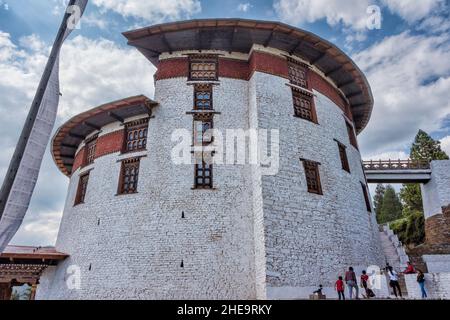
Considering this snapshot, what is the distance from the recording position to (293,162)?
13.6m

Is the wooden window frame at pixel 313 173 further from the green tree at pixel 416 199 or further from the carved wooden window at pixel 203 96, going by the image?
the green tree at pixel 416 199

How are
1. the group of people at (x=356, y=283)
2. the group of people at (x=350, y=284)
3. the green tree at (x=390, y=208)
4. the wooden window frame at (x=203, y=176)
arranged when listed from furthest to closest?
the green tree at (x=390, y=208) → the wooden window frame at (x=203, y=176) → the group of people at (x=350, y=284) → the group of people at (x=356, y=283)

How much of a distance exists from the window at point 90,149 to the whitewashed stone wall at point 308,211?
9.98 meters

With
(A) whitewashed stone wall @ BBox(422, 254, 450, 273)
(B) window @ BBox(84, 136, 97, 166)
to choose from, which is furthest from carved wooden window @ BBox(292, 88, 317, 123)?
(B) window @ BBox(84, 136, 97, 166)

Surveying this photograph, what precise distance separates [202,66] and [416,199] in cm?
3148

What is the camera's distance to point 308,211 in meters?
12.8

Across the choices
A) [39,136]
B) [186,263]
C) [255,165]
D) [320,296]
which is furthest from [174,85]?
[320,296]

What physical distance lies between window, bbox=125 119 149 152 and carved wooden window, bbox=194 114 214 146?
2791mm

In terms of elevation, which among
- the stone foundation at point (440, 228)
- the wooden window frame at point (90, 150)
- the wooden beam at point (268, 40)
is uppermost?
the wooden beam at point (268, 40)

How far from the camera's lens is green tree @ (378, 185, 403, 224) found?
46.5m

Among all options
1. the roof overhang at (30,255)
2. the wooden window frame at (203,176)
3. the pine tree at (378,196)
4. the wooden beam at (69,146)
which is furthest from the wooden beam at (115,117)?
the pine tree at (378,196)

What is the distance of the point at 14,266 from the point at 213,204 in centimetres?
1009

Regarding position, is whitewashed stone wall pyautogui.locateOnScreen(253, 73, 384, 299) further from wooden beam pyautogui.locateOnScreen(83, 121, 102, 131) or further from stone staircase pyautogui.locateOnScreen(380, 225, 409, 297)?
wooden beam pyautogui.locateOnScreen(83, 121, 102, 131)

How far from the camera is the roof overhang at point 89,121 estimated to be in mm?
15156
